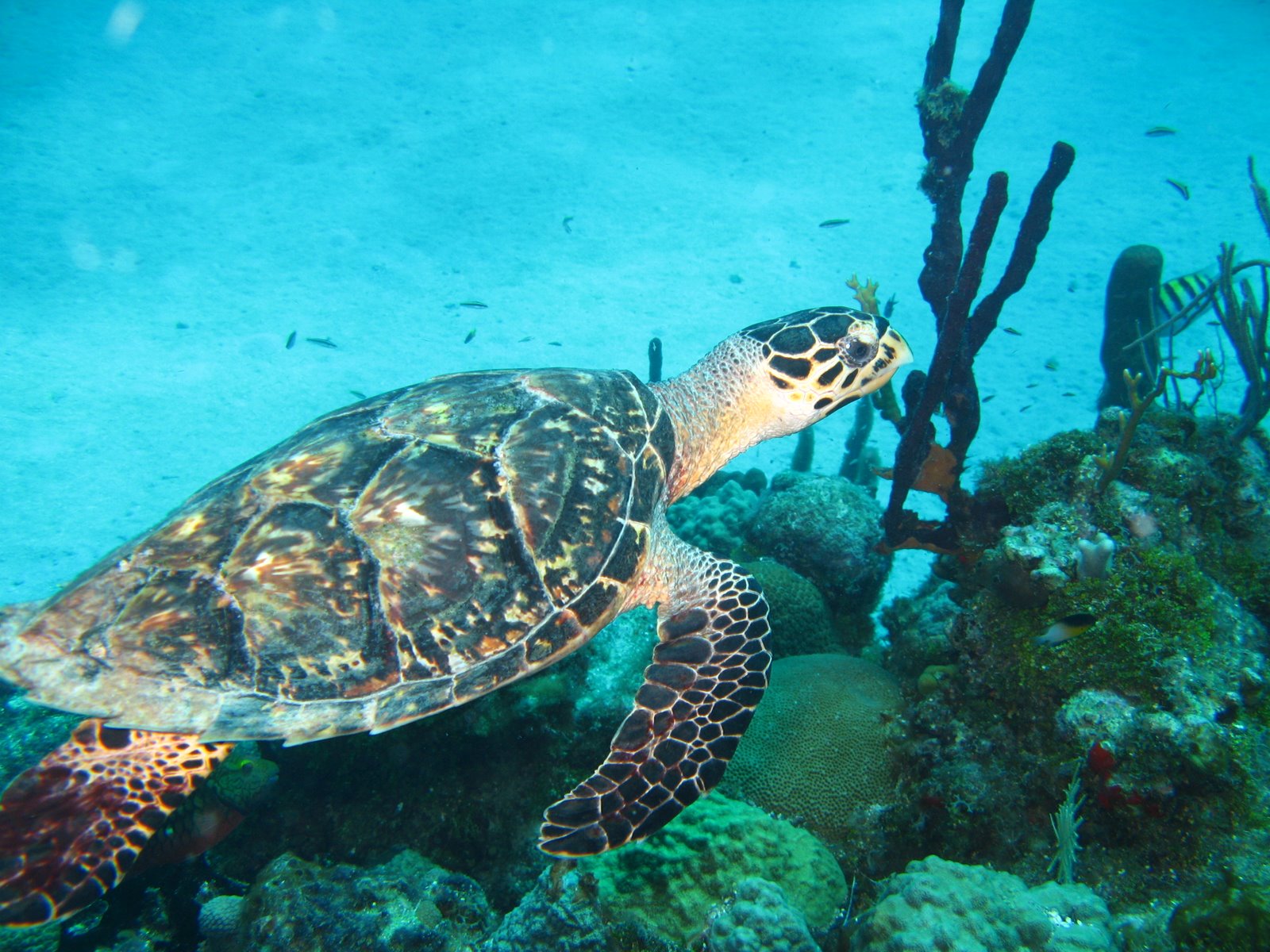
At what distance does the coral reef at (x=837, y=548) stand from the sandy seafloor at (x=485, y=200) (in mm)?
4845

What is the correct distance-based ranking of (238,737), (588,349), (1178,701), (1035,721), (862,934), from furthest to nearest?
(588,349) → (1035,721) → (1178,701) → (238,737) → (862,934)

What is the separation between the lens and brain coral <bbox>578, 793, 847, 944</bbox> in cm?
260

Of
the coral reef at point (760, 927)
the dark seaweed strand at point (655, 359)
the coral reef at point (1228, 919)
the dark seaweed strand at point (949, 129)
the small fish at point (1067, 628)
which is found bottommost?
the dark seaweed strand at point (655, 359)

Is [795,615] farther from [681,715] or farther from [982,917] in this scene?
[982,917]

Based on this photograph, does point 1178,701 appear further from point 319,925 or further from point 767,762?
point 319,925

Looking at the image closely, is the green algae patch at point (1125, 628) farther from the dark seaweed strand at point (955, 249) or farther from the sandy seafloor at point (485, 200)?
the sandy seafloor at point (485, 200)

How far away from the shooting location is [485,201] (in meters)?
15.9

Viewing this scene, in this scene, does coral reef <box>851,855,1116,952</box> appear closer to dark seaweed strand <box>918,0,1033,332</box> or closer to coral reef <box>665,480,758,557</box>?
dark seaweed strand <box>918,0,1033,332</box>

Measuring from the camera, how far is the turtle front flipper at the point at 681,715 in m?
2.47

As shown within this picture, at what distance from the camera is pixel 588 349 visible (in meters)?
11.9

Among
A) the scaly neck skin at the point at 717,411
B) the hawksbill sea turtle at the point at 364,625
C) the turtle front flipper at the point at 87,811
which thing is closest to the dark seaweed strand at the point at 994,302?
the scaly neck skin at the point at 717,411

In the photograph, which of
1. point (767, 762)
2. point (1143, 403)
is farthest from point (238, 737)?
point (1143, 403)

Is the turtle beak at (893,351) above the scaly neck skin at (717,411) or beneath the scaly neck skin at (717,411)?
above

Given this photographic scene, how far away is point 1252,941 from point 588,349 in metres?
11.3
